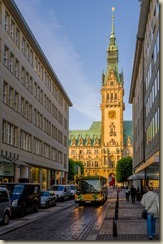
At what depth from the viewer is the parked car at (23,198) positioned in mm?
27312

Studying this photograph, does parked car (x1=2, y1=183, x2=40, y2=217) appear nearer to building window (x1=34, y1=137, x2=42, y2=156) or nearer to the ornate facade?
building window (x1=34, y1=137, x2=42, y2=156)

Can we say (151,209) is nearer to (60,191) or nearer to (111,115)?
(60,191)

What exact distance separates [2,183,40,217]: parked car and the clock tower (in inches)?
5717

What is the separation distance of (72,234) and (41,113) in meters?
43.1

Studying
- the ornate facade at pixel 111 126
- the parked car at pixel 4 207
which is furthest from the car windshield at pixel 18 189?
the ornate facade at pixel 111 126

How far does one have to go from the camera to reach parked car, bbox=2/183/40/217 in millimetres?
27312

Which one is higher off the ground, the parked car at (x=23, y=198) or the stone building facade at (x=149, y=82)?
the stone building facade at (x=149, y=82)

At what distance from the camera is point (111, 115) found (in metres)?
176

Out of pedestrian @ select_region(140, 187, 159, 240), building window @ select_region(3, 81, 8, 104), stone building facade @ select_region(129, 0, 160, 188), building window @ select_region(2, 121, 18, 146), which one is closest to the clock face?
stone building facade @ select_region(129, 0, 160, 188)

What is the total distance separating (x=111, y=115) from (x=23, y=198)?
5849 inches

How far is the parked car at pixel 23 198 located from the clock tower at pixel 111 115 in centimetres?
14520

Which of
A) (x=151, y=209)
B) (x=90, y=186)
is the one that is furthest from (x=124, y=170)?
(x=151, y=209)

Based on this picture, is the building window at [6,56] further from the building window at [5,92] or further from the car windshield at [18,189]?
the car windshield at [18,189]

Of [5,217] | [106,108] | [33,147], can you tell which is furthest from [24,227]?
[106,108]
